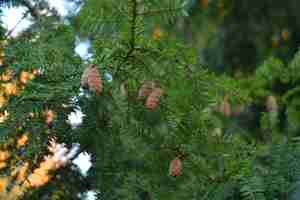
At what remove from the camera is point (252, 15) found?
3.88 meters

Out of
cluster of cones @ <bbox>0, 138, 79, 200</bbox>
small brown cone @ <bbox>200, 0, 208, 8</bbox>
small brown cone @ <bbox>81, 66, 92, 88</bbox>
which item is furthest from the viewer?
small brown cone @ <bbox>200, 0, 208, 8</bbox>

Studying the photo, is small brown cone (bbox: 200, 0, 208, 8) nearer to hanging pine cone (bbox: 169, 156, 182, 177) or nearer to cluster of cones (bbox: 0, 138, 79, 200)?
cluster of cones (bbox: 0, 138, 79, 200)

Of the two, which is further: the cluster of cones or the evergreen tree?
the cluster of cones

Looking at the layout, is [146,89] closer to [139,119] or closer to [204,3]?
[139,119]

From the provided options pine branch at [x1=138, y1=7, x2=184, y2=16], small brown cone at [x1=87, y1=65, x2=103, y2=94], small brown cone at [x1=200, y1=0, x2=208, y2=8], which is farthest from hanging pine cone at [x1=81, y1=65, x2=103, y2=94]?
small brown cone at [x1=200, y1=0, x2=208, y2=8]

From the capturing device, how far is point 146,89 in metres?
0.84

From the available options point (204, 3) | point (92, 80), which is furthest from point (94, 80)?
point (204, 3)

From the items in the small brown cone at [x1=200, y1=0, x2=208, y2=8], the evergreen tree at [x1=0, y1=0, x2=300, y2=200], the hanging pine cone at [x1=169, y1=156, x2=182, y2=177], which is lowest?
the hanging pine cone at [x1=169, y1=156, x2=182, y2=177]

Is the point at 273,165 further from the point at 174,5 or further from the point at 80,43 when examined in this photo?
the point at 80,43

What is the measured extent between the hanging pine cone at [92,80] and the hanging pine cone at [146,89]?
0.05 metres

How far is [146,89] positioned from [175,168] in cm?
10

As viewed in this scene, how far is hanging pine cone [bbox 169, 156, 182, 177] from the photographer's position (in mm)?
817

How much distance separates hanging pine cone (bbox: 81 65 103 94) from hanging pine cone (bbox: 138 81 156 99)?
2.1 inches

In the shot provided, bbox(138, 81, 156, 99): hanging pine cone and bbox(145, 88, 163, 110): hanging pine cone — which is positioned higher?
bbox(138, 81, 156, 99): hanging pine cone
